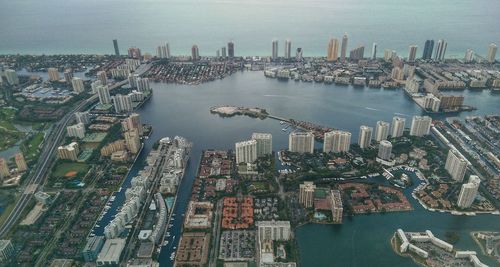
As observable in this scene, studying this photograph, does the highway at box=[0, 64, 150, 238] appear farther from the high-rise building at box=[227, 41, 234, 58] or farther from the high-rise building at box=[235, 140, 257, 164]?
the high-rise building at box=[227, 41, 234, 58]

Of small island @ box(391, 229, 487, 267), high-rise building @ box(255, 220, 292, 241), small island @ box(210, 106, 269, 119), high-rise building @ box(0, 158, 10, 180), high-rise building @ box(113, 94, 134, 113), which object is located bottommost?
small island @ box(391, 229, 487, 267)

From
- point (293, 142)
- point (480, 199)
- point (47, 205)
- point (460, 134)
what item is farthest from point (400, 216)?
point (47, 205)

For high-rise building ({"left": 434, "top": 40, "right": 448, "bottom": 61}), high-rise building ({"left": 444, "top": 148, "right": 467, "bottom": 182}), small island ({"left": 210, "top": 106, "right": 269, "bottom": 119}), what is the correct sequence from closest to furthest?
1. high-rise building ({"left": 444, "top": 148, "right": 467, "bottom": 182})
2. small island ({"left": 210, "top": 106, "right": 269, "bottom": 119})
3. high-rise building ({"left": 434, "top": 40, "right": 448, "bottom": 61})

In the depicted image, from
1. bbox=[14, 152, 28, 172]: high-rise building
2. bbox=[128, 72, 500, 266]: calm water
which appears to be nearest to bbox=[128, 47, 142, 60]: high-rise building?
bbox=[128, 72, 500, 266]: calm water

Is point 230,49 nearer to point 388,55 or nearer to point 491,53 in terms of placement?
point 388,55

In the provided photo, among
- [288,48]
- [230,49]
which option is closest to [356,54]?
[288,48]

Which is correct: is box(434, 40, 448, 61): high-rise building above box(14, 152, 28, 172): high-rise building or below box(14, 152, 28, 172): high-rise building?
above

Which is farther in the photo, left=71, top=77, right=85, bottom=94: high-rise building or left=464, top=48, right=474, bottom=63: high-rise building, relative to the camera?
left=464, top=48, right=474, bottom=63: high-rise building

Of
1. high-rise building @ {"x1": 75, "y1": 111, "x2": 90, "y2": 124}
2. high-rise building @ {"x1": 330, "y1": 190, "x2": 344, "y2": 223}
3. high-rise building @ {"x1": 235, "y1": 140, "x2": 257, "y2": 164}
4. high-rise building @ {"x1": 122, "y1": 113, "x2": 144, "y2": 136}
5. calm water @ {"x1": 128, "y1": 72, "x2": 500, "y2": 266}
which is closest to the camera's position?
calm water @ {"x1": 128, "y1": 72, "x2": 500, "y2": 266}
